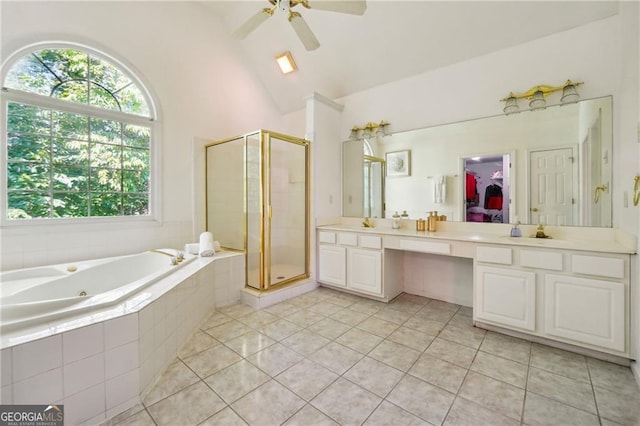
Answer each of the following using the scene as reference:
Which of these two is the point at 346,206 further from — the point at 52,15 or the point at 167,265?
the point at 52,15

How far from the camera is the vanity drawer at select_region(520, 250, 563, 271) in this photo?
2.01 metres

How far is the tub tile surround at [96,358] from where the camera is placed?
118cm

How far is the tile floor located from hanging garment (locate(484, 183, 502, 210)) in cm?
122

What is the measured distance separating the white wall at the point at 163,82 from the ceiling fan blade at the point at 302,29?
1.85m

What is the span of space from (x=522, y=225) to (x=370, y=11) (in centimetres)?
272

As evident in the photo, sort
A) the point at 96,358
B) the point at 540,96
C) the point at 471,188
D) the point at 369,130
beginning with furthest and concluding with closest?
the point at 369,130
the point at 471,188
the point at 540,96
the point at 96,358

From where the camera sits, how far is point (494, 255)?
2.27 m

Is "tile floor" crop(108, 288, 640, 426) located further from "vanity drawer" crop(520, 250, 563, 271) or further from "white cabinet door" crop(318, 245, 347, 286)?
"white cabinet door" crop(318, 245, 347, 286)

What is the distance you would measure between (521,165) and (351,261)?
2.01 metres

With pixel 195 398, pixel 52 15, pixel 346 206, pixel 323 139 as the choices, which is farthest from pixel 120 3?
pixel 195 398

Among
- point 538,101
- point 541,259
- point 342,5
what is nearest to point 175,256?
point 342,5

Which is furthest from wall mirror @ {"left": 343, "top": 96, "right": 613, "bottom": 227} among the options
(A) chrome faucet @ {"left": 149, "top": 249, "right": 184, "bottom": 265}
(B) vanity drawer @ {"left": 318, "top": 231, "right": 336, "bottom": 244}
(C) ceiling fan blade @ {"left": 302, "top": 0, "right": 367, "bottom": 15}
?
(A) chrome faucet @ {"left": 149, "top": 249, "right": 184, "bottom": 265}

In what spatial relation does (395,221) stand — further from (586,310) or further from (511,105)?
(586,310)

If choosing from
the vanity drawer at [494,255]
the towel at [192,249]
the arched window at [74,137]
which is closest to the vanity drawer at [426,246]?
the vanity drawer at [494,255]
